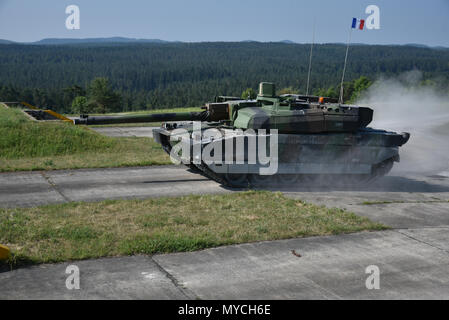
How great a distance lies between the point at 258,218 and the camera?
421 inches

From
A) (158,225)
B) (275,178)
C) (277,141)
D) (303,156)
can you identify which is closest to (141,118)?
(277,141)

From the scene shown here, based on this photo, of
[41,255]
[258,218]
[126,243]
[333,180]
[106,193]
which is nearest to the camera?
[41,255]

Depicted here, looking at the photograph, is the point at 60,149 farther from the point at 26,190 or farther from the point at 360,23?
the point at 360,23

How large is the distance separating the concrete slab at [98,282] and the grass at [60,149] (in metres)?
9.10

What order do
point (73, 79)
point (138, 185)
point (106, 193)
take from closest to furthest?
1. point (106, 193)
2. point (138, 185)
3. point (73, 79)

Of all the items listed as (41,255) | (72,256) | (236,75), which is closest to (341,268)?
(72,256)

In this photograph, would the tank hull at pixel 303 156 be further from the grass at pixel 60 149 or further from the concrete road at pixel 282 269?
the grass at pixel 60 149

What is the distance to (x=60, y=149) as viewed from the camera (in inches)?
757

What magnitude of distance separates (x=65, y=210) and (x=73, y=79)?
189 m

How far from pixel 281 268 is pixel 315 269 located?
22.3 inches

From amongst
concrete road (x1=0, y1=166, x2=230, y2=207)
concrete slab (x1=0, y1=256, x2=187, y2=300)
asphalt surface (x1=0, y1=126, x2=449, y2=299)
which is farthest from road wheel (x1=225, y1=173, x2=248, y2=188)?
concrete slab (x1=0, y1=256, x2=187, y2=300)

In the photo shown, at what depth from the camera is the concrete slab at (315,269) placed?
699cm

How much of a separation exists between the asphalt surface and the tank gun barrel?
2006mm

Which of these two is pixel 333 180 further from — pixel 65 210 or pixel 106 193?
pixel 65 210
